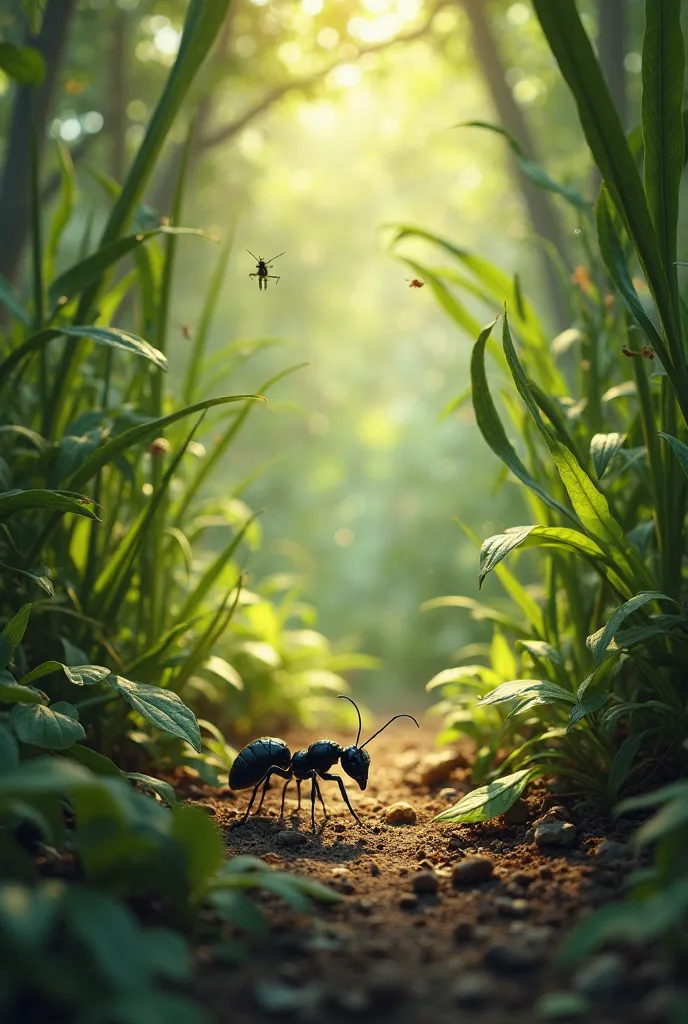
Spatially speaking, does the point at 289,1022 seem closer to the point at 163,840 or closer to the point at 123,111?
the point at 163,840

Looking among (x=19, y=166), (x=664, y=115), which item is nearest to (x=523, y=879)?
(x=664, y=115)

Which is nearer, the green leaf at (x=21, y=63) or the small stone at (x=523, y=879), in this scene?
the small stone at (x=523, y=879)

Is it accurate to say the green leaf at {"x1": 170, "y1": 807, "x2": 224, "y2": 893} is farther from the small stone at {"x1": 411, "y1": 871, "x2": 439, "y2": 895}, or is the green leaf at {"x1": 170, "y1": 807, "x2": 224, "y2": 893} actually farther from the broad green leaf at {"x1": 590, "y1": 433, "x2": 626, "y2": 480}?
the broad green leaf at {"x1": 590, "y1": 433, "x2": 626, "y2": 480}

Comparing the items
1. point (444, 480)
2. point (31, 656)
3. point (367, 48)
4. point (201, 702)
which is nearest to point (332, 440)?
point (444, 480)

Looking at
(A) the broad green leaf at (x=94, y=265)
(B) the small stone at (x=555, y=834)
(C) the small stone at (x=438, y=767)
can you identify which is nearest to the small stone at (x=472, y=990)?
(B) the small stone at (x=555, y=834)

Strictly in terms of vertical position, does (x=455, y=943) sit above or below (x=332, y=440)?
below

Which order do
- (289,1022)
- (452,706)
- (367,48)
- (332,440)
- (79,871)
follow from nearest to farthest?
(289,1022), (79,871), (452,706), (367,48), (332,440)

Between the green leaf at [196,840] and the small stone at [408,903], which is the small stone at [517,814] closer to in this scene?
the small stone at [408,903]
